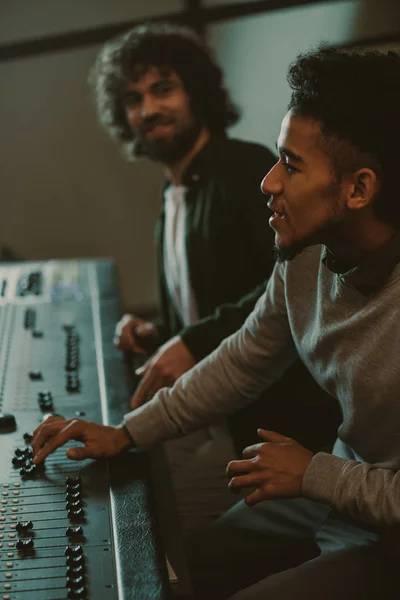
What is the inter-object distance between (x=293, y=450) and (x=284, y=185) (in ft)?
1.28

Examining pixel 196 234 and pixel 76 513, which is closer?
pixel 76 513

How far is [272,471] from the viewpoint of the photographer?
1.22 metres

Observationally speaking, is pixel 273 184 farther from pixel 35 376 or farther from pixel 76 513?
pixel 35 376

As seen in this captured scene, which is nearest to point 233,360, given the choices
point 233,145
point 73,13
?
point 233,145

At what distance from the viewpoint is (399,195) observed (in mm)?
1198

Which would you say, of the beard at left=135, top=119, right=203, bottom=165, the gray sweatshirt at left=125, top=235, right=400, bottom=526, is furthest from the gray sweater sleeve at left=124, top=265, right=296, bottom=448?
the beard at left=135, top=119, right=203, bottom=165

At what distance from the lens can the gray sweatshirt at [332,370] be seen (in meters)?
1.20

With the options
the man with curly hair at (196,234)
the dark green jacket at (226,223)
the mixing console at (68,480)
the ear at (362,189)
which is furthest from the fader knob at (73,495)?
the dark green jacket at (226,223)

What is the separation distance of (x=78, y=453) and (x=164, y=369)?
417 mm

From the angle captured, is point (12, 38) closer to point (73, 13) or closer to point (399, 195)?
point (73, 13)

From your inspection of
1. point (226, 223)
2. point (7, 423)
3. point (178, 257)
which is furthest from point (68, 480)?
point (178, 257)

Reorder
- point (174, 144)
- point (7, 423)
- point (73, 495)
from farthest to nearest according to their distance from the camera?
1. point (174, 144)
2. point (7, 423)
3. point (73, 495)

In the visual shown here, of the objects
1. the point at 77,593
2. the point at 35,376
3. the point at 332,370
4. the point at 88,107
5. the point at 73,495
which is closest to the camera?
the point at 77,593

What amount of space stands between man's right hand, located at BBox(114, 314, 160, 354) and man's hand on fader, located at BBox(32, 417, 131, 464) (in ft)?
1.61
